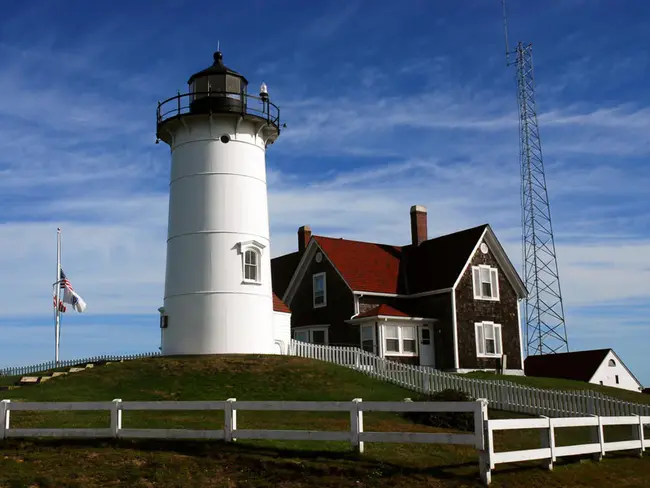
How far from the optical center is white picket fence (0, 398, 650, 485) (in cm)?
1392

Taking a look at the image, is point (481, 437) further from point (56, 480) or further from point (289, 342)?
point (289, 342)

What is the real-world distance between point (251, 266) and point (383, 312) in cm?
732

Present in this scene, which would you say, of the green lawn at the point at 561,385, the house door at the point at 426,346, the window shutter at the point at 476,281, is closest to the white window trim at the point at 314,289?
the house door at the point at 426,346

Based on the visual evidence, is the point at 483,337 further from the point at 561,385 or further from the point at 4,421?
the point at 4,421

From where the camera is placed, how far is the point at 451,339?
38.8 m

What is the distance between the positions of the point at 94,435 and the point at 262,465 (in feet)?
14.9

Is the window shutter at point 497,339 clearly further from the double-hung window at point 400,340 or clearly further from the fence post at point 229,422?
the fence post at point 229,422

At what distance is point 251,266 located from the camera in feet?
113

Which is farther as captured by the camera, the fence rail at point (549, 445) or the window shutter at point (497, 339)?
the window shutter at point (497, 339)

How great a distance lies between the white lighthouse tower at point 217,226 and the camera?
110 ft

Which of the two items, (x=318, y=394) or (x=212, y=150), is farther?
(x=212, y=150)

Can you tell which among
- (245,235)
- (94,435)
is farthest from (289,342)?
(94,435)

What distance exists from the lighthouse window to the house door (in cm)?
978

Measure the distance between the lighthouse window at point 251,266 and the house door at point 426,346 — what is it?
9.78 meters
